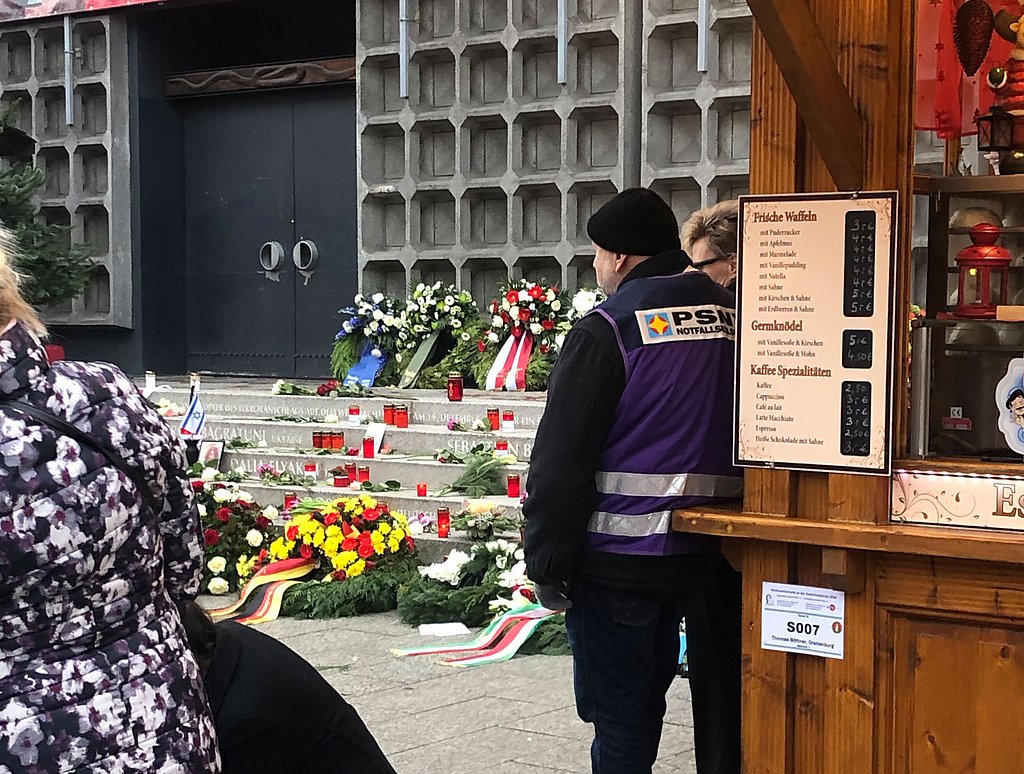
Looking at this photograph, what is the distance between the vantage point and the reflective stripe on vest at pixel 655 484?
10.2ft

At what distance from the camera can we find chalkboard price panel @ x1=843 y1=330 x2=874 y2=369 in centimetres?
285

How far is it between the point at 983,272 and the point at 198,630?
187cm

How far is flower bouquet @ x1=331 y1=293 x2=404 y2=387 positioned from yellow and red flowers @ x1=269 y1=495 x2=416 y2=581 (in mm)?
2753

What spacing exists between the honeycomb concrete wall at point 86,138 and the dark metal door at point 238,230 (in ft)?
2.04

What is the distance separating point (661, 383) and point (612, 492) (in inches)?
10.2

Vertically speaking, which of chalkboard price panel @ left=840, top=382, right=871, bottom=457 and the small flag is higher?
chalkboard price panel @ left=840, top=382, right=871, bottom=457

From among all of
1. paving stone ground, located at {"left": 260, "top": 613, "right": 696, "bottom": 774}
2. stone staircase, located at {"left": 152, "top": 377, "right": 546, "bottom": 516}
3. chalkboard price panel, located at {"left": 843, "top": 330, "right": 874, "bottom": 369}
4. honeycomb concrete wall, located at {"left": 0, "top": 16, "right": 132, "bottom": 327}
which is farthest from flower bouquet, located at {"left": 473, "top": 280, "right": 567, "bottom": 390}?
chalkboard price panel, located at {"left": 843, "top": 330, "right": 874, "bottom": 369}

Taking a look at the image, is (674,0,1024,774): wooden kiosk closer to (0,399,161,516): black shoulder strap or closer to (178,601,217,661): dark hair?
(178,601,217,661): dark hair

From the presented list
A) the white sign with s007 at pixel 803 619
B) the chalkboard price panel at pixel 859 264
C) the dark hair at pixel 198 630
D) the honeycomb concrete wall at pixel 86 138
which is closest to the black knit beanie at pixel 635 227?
the chalkboard price panel at pixel 859 264

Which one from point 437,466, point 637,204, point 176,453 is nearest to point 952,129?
point 637,204

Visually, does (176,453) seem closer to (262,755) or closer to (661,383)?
(262,755)

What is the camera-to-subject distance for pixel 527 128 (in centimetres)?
942

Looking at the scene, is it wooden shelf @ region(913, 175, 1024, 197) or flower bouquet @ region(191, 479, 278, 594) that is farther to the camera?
flower bouquet @ region(191, 479, 278, 594)

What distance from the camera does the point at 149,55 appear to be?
1075cm
